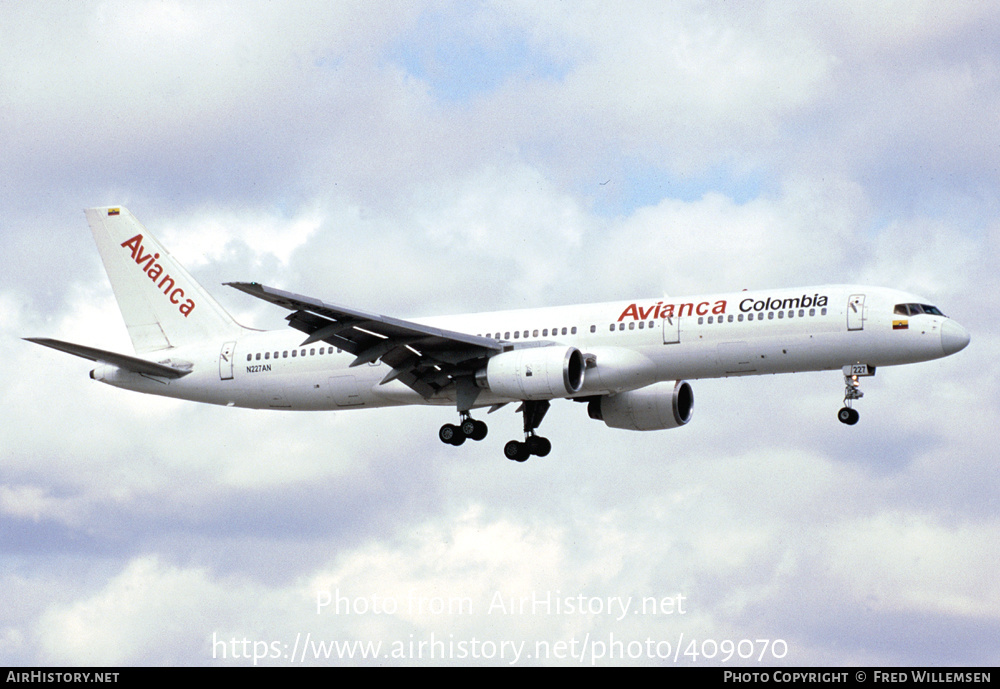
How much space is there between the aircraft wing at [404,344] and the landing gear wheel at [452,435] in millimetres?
1198

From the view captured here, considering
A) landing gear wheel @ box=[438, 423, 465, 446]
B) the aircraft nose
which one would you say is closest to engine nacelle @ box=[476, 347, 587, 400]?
landing gear wheel @ box=[438, 423, 465, 446]

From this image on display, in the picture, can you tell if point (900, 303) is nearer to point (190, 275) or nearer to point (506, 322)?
point (506, 322)

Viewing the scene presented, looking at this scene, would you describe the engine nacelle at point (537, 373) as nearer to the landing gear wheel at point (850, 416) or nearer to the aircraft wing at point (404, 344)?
the aircraft wing at point (404, 344)

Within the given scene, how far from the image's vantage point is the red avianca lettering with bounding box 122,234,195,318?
2313 inches

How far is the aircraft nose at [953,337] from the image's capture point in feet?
152

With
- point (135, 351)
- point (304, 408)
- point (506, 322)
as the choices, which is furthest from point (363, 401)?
point (135, 351)

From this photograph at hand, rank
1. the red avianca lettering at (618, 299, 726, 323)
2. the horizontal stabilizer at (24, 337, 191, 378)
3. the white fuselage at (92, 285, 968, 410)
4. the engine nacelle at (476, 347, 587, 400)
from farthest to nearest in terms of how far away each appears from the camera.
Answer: the horizontal stabilizer at (24, 337, 191, 378)
the red avianca lettering at (618, 299, 726, 323)
the engine nacelle at (476, 347, 587, 400)
the white fuselage at (92, 285, 968, 410)

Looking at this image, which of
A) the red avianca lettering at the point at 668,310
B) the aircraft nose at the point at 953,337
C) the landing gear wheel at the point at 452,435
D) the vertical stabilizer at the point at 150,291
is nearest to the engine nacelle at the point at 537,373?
the red avianca lettering at the point at 668,310

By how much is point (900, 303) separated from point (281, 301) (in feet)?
65.3

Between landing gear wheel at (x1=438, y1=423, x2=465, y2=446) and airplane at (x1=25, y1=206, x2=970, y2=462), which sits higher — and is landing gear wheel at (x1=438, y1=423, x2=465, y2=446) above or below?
below

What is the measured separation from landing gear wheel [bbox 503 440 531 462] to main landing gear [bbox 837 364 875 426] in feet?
43.3

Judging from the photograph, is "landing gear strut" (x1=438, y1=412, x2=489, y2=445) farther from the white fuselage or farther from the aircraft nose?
the aircraft nose

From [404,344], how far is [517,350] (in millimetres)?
3908

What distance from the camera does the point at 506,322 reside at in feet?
169
